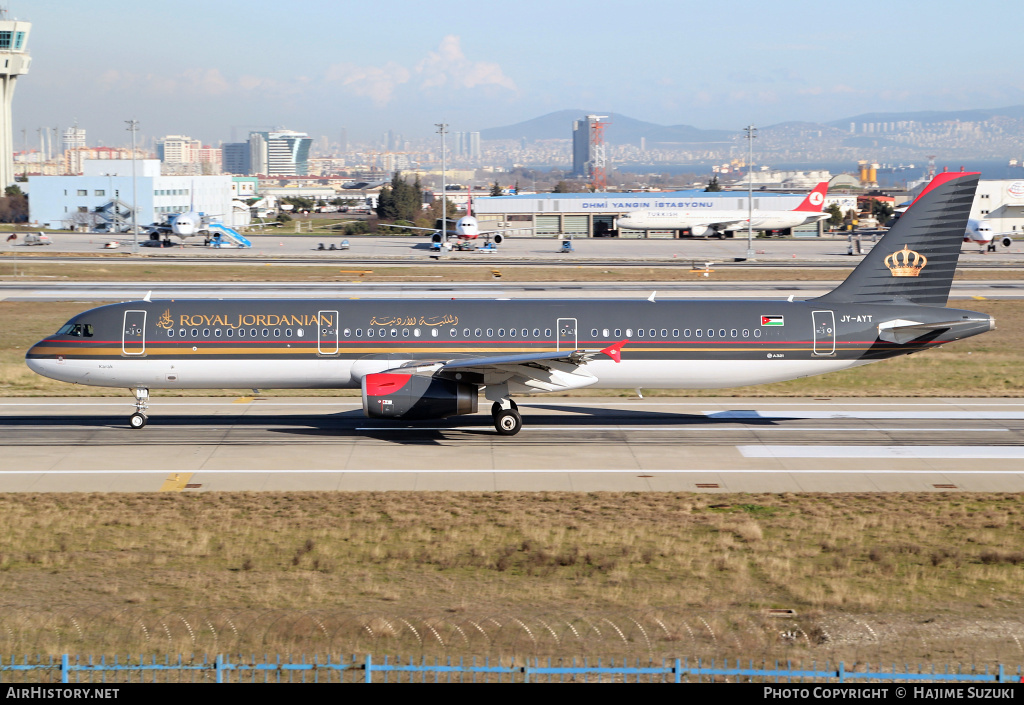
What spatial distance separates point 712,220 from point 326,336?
441 ft

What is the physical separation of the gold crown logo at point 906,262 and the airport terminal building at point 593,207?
13008cm

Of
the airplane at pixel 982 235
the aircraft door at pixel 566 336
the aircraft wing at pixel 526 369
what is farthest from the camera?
the airplane at pixel 982 235

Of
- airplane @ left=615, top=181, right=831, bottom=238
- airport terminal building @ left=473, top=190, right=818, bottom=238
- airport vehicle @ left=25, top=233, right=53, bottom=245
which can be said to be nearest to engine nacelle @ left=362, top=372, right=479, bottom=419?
airport vehicle @ left=25, top=233, right=53, bottom=245

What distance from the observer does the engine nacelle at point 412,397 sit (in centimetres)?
3119

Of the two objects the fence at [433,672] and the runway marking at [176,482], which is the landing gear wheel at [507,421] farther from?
the fence at [433,672]

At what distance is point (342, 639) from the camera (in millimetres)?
16016

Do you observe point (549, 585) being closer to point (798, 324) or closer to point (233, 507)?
point (233, 507)

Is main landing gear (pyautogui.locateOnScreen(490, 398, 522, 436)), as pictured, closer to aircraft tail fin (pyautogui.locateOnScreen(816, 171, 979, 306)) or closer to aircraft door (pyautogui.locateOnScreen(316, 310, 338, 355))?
aircraft door (pyautogui.locateOnScreen(316, 310, 338, 355))

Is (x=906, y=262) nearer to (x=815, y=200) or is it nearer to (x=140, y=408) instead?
(x=140, y=408)

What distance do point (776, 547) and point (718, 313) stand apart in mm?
14359

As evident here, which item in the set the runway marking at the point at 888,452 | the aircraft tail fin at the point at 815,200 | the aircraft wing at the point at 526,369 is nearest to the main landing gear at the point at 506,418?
the aircraft wing at the point at 526,369

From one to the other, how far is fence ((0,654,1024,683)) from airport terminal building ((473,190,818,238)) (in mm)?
152710

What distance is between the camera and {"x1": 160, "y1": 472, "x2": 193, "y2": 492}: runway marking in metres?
26.5

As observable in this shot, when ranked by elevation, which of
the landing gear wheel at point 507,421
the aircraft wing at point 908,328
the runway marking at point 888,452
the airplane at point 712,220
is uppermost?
the airplane at point 712,220
